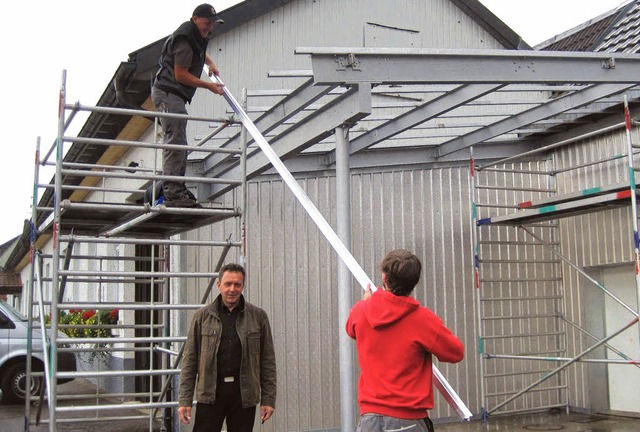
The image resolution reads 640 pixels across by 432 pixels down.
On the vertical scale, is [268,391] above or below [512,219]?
below

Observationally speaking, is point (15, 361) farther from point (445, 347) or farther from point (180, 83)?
point (445, 347)

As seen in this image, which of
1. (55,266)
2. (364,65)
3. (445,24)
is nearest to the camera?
(55,266)

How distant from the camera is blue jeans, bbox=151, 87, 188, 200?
6312 mm

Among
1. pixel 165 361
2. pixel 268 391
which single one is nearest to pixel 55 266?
pixel 268 391

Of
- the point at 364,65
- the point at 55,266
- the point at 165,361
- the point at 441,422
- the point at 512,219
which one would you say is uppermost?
the point at 364,65

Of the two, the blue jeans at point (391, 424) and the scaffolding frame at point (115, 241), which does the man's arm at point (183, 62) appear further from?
the blue jeans at point (391, 424)

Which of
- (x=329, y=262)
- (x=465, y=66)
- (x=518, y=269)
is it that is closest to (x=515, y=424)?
(x=518, y=269)

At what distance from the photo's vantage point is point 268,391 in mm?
5113

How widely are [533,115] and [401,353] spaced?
20.7 ft

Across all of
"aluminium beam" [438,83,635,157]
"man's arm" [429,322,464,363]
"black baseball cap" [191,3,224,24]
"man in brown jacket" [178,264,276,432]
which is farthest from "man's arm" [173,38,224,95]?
"aluminium beam" [438,83,635,157]

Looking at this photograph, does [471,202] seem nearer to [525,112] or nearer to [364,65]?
[525,112]

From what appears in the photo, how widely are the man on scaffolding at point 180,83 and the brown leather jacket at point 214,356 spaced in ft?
5.02

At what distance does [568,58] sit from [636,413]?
5.09 meters

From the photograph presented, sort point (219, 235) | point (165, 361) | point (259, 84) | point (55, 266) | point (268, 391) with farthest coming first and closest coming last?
point (259, 84)
point (219, 235)
point (165, 361)
point (55, 266)
point (268, 391)
